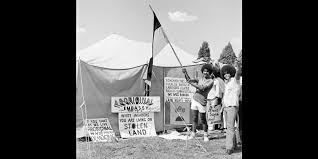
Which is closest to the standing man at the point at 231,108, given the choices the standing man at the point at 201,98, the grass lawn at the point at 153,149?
the grass lawn at the point at 153,149

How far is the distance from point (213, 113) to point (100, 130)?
5.12ft

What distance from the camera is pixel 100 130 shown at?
3992mm

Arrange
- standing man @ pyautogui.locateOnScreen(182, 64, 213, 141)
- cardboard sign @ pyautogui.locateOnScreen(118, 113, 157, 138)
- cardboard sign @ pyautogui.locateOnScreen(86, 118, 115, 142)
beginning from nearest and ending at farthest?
cardboard sign @ pyautogui.locateOnScreen(86, 118, 115, 142) < standing man @ pyautogui.locateOnScreen(182, 64, 213, 141) < cardboard sign @ pyautogui.locateOnScreen(118, 113, 157, 138)

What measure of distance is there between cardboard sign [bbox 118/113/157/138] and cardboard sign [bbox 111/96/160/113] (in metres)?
0.07

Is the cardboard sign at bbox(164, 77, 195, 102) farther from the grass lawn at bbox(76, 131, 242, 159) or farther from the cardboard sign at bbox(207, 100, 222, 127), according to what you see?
the grass lawn at bbox(76, 131, 242, 159)

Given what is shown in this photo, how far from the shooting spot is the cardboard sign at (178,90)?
4336 millimetres

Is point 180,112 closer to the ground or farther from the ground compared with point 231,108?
closer to the ground

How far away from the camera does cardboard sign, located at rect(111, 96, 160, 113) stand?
453 centimetres

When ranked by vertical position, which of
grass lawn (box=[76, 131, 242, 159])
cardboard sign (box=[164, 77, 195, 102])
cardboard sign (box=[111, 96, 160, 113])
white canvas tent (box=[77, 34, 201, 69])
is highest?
white canvas tent (box=[77, 34, 201, 69])

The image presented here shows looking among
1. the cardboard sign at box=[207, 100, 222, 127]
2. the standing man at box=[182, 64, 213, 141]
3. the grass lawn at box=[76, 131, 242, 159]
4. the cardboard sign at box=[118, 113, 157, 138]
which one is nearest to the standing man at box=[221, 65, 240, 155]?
the grass lawn at box=[76, 131, 242, 159]

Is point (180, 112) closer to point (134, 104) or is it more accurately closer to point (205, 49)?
point (134, 104)

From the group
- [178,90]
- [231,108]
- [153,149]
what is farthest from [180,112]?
[231,108]
